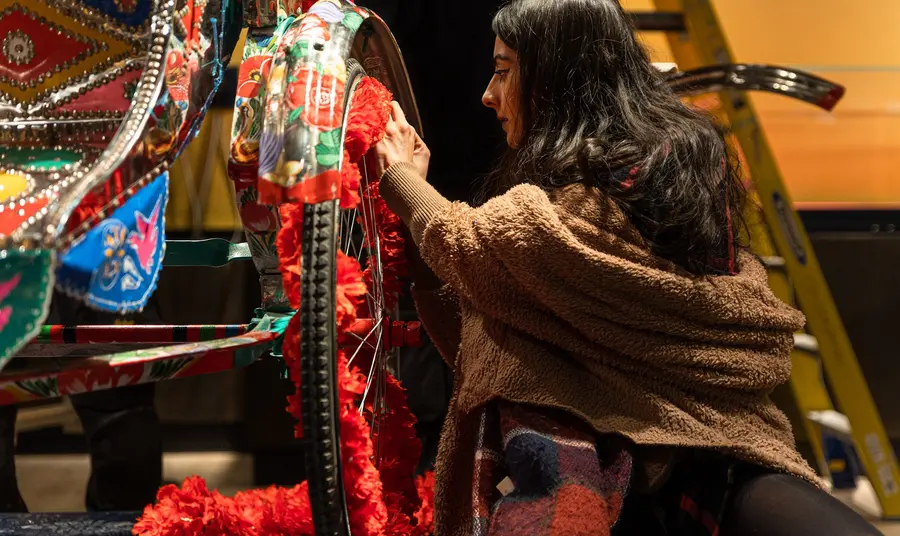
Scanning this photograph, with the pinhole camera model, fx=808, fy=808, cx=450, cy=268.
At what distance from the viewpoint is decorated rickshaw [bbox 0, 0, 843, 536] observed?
63 cm

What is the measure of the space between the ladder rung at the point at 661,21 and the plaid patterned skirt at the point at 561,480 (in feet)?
3.06

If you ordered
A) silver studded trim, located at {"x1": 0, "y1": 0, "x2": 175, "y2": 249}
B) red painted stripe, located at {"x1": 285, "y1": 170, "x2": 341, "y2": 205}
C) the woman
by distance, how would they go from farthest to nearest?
the woman, red painted stripe, located at {"x1": 285, "y1": 170, "x2": 341, "y2": 205}, silver studded trim, located at {"x1": 0, "y1": 0, "x2": 175, "y2": 249}

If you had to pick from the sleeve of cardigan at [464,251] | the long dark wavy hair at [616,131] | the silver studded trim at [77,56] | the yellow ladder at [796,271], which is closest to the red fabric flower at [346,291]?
the sleeve of cardigan at [464,251]

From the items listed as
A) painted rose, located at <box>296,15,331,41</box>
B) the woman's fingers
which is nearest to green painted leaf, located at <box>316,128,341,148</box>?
painted rose, located at <box>296,15,331,41</box>

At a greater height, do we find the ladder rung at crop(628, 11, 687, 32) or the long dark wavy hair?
the ladder rung at crop(628, 11, 687, 32)

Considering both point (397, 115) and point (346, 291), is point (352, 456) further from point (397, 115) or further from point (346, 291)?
point (397, 115)

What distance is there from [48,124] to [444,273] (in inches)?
17.6

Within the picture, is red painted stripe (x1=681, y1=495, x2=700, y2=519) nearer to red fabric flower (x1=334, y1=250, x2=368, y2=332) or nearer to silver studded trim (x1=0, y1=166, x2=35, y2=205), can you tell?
red fabric flower (x1=334, y1=250, x2=368, y2=332)

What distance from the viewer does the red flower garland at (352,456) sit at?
712 millimetres

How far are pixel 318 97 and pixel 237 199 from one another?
313mm

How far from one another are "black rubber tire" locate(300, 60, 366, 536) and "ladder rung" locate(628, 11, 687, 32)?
1043mm

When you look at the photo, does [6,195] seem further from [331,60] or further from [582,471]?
[582,471]

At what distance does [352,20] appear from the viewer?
0.83 meters

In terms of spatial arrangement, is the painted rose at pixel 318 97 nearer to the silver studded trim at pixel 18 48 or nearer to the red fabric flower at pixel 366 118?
the red fabric flower at pixel 366 118
